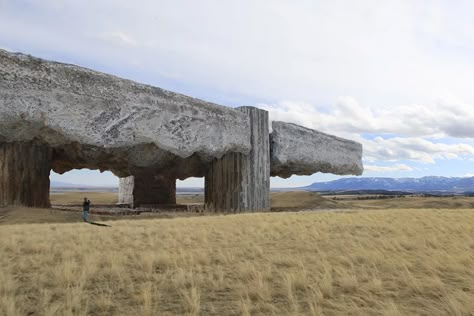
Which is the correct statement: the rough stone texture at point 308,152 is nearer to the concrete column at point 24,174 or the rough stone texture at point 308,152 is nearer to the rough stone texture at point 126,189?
the rough stone texture at point 126,189

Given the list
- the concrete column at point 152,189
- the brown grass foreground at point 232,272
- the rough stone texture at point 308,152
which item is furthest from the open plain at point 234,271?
the concrete column at point 152,189

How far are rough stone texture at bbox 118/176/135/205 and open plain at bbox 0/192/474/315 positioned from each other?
35.1 feet

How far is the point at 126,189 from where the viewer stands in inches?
774

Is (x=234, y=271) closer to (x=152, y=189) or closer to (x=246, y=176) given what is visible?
(x=246, y=176)

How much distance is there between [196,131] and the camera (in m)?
12.0

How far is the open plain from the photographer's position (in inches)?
140


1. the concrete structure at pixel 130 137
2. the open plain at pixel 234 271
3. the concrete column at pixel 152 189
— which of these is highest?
the concrete structure at pixel 130 137

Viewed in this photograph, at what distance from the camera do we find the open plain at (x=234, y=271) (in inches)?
140

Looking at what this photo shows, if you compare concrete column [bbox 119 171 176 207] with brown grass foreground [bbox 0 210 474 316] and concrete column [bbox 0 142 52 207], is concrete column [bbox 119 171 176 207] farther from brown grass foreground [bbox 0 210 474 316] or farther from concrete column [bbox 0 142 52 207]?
brown grass foreground [bbox 0 210 474 316]

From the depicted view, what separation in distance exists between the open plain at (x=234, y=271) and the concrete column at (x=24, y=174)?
3.80 meters

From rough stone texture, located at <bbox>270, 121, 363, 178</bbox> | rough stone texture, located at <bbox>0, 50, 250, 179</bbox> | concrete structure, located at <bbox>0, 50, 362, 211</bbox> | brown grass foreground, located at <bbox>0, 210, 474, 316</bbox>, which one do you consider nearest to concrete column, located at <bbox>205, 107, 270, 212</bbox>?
concrete structure, located at <bbox>0, 50, 362, 211</bbox>

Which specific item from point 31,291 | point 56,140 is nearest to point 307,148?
point 56,140

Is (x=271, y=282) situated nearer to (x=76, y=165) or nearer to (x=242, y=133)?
(x=242, y=133)

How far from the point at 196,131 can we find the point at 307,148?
5.30 m
